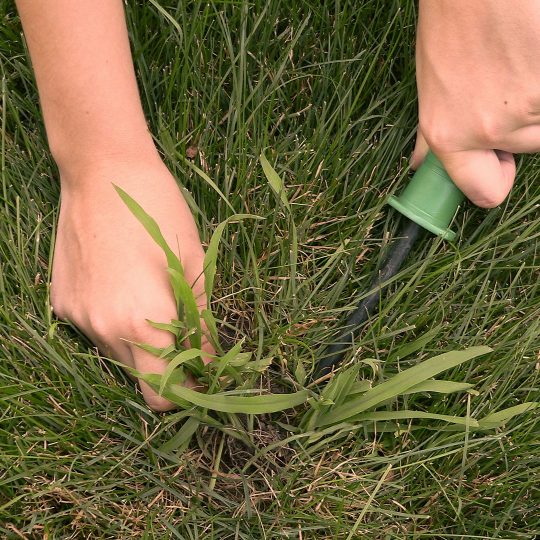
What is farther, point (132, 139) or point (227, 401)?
point (132, 139)

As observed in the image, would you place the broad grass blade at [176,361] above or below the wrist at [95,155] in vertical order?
below

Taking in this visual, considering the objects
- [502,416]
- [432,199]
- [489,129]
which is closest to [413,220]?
[432,199]

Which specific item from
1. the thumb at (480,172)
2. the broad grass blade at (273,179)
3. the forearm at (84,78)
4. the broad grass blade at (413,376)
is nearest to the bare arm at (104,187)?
the forearm at (84,78)

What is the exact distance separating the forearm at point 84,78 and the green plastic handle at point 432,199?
0.37 metres

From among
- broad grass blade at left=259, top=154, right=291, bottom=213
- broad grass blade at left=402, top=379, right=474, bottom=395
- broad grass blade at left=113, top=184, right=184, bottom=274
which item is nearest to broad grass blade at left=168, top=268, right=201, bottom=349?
broad grass blade at left=113, top=184, right=184, bottom=274

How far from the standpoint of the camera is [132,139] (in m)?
1.05

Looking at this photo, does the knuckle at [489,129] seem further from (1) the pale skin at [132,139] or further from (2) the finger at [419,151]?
(2) the finger at [419,151]

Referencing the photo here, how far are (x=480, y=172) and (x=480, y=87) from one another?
0.37 ft

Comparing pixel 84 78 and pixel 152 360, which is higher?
pixel 84 78

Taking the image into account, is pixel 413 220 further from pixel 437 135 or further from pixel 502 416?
pixel 502 416

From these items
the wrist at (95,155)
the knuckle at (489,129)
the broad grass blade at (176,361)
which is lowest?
the broad grass blade at (176,361)

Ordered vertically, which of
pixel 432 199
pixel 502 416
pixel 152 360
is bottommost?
pixel 502 416

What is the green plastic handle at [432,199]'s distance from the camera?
1.04 metres

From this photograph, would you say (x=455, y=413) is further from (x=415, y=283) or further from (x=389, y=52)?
(x=389, y=52)
